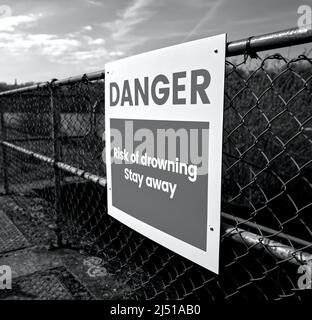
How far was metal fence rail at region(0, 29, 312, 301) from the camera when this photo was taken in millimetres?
1368

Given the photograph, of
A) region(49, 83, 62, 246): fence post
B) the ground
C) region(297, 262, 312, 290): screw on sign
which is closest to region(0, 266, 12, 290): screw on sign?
the ground

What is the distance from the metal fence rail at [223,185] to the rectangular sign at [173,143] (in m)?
0.14

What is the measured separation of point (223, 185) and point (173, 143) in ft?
9.64

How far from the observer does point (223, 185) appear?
4363mm

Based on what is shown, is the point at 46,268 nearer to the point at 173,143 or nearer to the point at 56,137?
the point at 56,137

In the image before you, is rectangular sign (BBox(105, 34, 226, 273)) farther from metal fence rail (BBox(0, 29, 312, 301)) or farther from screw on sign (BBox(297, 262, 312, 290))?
screw on sign (BBox(297, 262, 312, 290))

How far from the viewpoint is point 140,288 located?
7.75 feet

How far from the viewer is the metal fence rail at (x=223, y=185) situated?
1.37 meters

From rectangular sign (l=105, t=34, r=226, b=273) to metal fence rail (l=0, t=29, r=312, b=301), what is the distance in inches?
5.5

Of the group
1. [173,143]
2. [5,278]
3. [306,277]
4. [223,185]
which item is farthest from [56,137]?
[306,277]

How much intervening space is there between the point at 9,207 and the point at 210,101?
3.72 meters

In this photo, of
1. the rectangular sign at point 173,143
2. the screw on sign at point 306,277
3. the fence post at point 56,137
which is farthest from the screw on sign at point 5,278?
the screw on sign at point 306,277
